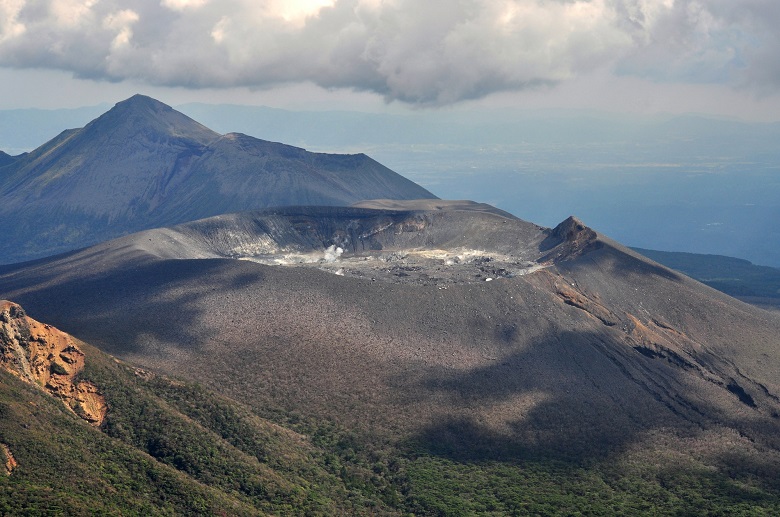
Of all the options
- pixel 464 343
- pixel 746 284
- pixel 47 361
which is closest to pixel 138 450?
pixel 47 361

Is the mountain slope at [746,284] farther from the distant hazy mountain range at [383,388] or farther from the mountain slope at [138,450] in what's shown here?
the mountain slope at [138,450]

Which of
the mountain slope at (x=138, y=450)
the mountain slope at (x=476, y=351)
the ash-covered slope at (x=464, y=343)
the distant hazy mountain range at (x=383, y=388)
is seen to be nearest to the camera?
the mountain slope at (x=138, y=450)

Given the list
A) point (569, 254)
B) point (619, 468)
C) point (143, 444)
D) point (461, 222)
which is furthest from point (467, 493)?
point (461, 222)

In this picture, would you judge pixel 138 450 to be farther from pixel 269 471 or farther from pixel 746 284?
pixel 746 284

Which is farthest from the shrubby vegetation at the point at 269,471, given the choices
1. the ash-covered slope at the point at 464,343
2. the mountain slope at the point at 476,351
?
the ash-covered slope at the point at 464,343

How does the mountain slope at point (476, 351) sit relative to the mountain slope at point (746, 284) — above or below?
below

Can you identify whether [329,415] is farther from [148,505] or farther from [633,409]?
[633,409]
